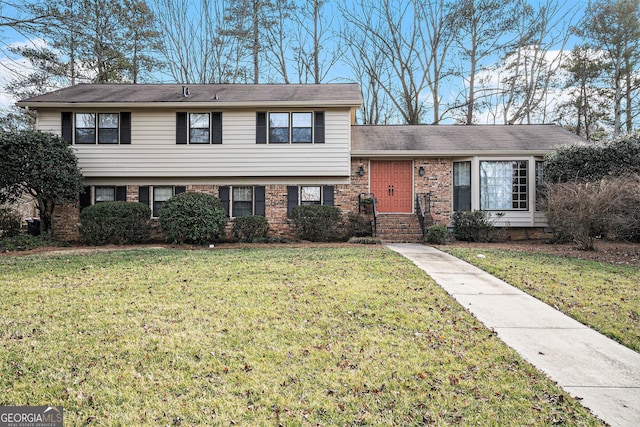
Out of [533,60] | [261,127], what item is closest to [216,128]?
[261,127]

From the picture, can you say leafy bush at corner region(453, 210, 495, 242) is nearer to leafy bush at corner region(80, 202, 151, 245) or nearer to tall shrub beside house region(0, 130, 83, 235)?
leafy bush at corner region(80, 202, 151, 245)

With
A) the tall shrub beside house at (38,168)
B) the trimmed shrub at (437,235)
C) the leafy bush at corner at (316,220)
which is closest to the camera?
the tall shrub beside house at (38,168)

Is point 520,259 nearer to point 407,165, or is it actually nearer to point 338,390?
point 407,165

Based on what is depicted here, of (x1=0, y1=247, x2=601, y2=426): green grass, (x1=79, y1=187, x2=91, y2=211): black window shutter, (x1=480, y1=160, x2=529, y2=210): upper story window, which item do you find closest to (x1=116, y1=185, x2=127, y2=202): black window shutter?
(x1=79, y1=187, x2=91, y2=211): black window shutter

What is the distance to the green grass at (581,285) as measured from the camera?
189 inches

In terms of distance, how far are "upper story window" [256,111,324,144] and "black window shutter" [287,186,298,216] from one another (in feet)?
5.29

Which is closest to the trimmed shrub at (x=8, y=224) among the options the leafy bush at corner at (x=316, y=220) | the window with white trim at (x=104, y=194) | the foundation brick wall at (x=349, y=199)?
the foundation brick wall at (x=349, y=199)

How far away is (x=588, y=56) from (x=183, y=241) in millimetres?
25136

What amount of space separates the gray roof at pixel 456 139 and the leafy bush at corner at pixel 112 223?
738cm

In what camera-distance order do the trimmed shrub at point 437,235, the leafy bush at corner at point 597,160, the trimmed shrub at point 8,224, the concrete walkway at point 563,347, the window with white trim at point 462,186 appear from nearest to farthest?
the concrete walkway at point 563,347 → the leafy bush at corner at point 597,160 → the trimmed shrub at point 437,235 → the trimmed shrub at point 8,224 → the window with white trim at point 462,186

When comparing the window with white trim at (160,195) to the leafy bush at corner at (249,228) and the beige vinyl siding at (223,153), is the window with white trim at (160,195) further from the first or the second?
the leafy bush at corner at (249,228)

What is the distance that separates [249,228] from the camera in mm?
12734

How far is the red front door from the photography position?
14.2 meters

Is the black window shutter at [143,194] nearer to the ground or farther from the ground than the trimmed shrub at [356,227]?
farther from the ground
